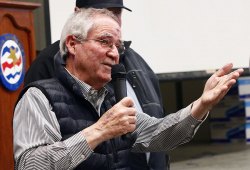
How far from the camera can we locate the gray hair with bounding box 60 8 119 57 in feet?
6.12

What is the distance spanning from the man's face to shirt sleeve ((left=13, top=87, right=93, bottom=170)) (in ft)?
0.49

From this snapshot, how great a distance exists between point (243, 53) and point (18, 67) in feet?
9.73

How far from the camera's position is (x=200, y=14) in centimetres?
532

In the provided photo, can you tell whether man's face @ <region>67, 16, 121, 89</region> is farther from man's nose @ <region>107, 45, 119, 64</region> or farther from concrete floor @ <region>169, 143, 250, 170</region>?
concrete floor @ <region>169, 143, 250, 170</region>

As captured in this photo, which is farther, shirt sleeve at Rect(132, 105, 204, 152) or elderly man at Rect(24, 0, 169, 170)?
elderly man at Rect(24, 0, 169, 170)

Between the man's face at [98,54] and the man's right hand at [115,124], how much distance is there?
0.57 ft

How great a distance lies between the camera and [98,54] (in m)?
1.83

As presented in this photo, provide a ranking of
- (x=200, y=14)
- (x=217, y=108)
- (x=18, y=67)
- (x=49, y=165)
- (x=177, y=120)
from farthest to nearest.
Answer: (x=217, y=108)
(x=200, y=14)
(x=18, y=67)
(x=177, y=120)
(x=49, y=165)

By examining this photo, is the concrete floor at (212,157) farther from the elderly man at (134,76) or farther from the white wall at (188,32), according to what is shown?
the elderly man at (134,76)

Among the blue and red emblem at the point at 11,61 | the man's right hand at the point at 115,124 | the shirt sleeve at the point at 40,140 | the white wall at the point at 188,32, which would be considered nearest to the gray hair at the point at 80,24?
the shirt sleeve at the point at 40,140

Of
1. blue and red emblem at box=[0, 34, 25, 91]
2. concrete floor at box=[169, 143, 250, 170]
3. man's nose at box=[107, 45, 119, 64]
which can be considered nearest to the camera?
man's nose at box=[107, 45, 119, 64]

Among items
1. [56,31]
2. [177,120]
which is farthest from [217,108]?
[177,120]

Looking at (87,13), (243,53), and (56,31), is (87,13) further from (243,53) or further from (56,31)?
(243,53)

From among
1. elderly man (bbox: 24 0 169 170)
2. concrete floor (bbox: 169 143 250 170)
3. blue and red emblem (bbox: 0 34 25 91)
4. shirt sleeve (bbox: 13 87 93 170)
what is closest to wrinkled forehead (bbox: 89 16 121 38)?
shirt sleeve (bbox: 13 87 93 170)
